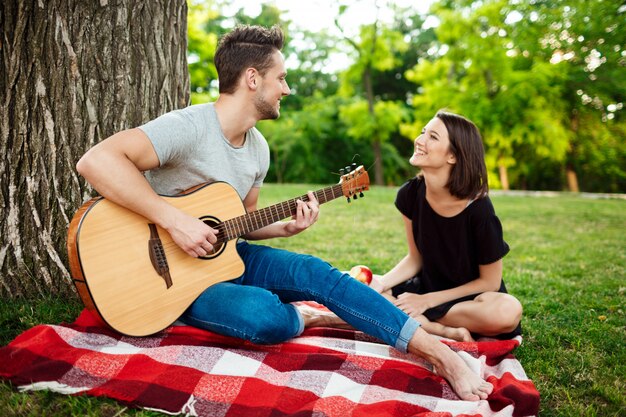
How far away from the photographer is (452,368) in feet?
7.45

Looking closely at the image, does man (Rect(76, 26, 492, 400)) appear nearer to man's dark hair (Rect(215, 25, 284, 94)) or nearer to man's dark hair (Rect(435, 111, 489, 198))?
man's dark hair (Rect(215, 25, 284, 94))

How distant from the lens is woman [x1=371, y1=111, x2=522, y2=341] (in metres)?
2.91

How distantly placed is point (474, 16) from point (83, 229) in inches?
755

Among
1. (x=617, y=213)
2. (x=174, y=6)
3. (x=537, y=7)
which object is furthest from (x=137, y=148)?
(x=537, y=7)

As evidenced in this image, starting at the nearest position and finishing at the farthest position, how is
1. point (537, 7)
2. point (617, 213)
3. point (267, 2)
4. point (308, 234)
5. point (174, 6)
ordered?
point (174, 6) → point (308, 234) → point (617, 213) → point (537, 7) → point (267, 2)

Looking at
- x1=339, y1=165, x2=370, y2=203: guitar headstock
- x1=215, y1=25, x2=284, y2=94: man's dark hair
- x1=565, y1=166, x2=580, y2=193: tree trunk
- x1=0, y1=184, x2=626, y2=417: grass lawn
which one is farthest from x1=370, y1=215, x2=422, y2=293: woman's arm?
x1=565, y1=166, x2=580, y2=193: tree trunk

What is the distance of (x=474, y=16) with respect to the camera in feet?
61.0

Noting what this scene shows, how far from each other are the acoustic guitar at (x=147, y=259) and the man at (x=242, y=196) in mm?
74

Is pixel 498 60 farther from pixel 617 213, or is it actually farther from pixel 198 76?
pixel 198 76

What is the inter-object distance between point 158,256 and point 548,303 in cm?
284

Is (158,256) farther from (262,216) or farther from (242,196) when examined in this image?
(242,196)

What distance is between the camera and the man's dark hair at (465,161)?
2.94 m

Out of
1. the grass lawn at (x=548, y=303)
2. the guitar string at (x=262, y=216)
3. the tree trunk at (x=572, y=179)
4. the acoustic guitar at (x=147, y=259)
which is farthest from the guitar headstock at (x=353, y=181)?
the tree trunk at (x=572, y=179)

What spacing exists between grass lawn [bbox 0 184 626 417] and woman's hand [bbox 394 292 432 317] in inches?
23.2
